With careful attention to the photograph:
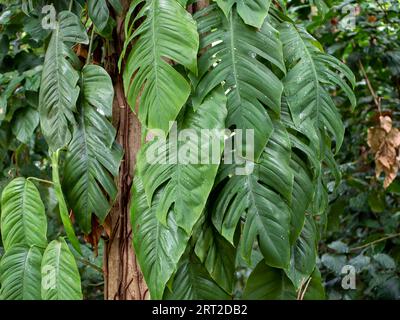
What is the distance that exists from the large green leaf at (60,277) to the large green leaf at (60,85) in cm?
22

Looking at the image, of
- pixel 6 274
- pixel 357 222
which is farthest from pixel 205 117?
pixel 357 222

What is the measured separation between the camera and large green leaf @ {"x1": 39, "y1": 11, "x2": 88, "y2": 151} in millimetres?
1147

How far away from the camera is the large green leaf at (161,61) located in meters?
1.04

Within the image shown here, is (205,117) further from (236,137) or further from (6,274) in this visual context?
(6,274)

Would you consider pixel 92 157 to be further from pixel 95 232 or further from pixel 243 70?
pixel 243 70

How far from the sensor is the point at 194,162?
1024 mm

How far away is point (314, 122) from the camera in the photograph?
45.4 inches

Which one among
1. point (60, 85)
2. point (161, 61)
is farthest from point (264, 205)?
point (60, 85)

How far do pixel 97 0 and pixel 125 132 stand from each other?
0.29 m

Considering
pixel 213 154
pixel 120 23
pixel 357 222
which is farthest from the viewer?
pixel 357 222

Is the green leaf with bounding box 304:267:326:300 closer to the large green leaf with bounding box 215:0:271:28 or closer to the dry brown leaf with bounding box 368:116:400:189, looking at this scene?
the large green leaf with bounding box 215:0:271:28

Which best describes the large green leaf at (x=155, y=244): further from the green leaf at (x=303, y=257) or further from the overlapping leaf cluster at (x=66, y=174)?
the green leaf at (x=303, y=257)

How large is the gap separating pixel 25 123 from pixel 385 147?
126 centimetres

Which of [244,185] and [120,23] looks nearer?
[244,185]
